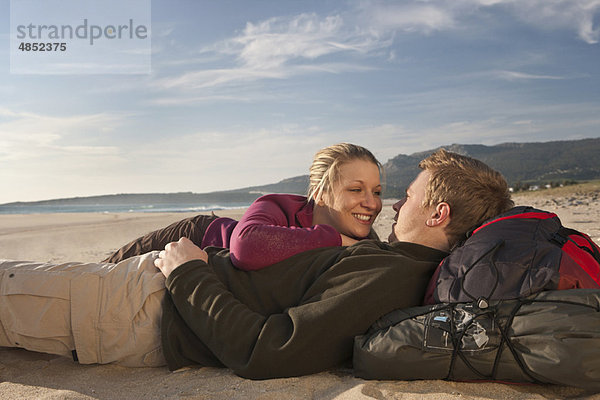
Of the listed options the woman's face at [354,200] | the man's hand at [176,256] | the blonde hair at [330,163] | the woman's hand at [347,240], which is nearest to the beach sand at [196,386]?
the man's hand at [176,256]

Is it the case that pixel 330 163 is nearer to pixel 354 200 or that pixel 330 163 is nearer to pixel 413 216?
pixel 354 200

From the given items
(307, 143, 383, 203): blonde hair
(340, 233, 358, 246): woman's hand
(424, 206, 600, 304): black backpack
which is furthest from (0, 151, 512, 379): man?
(307, 143, 383, 203): blonde hair

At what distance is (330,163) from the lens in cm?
396

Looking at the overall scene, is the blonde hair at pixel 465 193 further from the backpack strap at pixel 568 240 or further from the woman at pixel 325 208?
the woman at pixel 325 208

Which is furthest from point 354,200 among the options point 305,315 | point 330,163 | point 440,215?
point 305,315

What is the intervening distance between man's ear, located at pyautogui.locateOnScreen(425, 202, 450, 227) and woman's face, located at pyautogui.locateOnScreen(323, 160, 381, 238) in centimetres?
68

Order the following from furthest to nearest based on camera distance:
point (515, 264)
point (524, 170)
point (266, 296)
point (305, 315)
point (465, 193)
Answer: point (524, 170) < point (465, 193) < point (266, 296) < point (305, 315) < point (515, 264)

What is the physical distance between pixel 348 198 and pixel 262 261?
1.10 metres

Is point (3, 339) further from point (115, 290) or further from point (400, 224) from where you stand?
point (400, 224)

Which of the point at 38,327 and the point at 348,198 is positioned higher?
the point at 348,198

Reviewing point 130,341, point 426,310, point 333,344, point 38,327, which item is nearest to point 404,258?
point 426,310

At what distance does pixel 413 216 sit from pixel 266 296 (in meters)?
1.14

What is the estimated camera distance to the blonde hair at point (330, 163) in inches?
153

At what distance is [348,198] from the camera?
3805 mm
